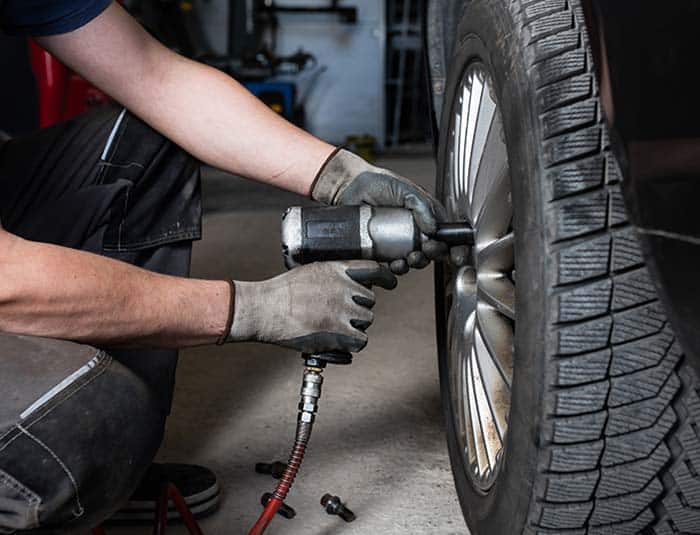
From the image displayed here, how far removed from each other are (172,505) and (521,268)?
84 centimetres

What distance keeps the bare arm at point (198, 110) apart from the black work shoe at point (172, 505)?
0.52 m

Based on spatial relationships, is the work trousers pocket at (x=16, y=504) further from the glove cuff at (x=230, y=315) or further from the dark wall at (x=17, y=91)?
the dark wall at (x=17, y=91)

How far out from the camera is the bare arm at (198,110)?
1.52 meters

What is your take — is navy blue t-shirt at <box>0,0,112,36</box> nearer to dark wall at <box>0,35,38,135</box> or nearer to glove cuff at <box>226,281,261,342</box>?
glove cuff at <box>226,281,261,342</box>

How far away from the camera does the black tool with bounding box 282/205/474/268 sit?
1238 millimetres

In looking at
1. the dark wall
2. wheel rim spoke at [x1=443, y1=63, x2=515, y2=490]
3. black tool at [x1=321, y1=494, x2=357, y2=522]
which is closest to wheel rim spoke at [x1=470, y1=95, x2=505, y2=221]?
wheel rim spoke at [x1=443, y1=63, x2=515, y2=490]

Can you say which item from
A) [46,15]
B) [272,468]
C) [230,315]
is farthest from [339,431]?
[46,15]

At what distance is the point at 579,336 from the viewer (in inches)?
34.1

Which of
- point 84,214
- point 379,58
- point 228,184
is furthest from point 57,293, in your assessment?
point 379,58

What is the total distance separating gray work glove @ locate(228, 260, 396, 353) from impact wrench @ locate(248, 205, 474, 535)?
21 mm

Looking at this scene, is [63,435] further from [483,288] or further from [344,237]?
[483,288]

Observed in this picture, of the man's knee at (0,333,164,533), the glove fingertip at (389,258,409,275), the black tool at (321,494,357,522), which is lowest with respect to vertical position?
the black tool at (321,494,357,522)

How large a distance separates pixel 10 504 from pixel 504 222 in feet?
2.28

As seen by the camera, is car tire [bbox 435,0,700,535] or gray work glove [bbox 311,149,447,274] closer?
car tire [bbox 435,0,700,535]
